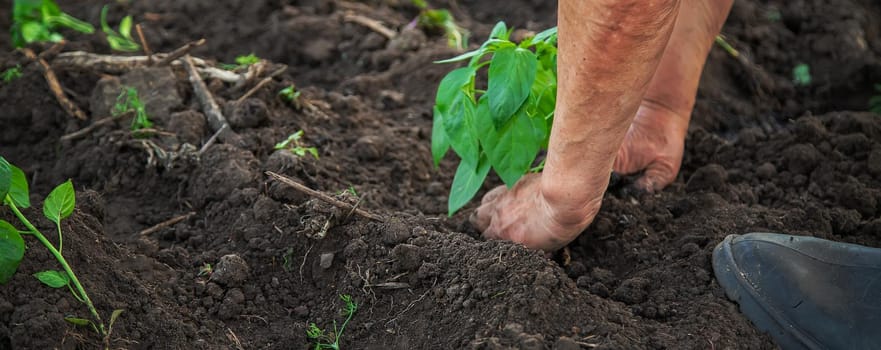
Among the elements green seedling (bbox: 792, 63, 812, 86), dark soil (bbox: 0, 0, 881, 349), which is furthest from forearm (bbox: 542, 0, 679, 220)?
green seedling (bbox: 792, 63, 812, 86)

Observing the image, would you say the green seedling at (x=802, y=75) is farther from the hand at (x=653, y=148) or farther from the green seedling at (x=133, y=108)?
the green seedling at (x=133, y=108)

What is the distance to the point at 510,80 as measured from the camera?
211 cm

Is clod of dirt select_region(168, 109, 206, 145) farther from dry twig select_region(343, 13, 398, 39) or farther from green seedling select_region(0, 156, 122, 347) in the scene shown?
dry twig select_region(343, 13, 398, 39)

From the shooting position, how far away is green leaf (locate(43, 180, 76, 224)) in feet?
6.47

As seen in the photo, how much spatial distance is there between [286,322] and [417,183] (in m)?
0.85

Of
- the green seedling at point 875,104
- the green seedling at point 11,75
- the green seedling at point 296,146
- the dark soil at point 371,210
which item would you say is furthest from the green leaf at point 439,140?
the green seedling at point 875,104

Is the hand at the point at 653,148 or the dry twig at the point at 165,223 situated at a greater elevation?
the hand at the point at 653,148

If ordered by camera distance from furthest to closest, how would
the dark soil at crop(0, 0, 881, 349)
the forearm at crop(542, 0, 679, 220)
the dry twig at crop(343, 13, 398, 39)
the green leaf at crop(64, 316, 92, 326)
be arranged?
1. the dry twig at crop(343, 13, 398, 39)
2. the dark soil at crop(0, 0, 881, 349)
3. the green leaf at crop(64, 316, 92, 326)
4. the forearm at crop(542, 0, 679, 220)

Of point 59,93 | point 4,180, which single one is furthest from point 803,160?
point 59,93

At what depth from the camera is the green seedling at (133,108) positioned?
9.16 ft

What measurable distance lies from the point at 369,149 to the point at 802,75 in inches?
79.2

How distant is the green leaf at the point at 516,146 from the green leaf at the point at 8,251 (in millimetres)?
1099

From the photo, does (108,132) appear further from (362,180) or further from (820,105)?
(820,105)

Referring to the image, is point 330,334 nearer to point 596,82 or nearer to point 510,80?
point 510,80
